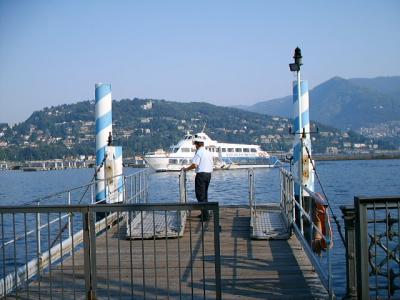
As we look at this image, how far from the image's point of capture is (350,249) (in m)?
5.00

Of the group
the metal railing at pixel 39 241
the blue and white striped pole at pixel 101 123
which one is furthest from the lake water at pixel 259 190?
the blue and white striped pole at pixel 101 123

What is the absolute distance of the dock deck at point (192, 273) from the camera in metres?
5.86

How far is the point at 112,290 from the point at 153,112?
19063 cm

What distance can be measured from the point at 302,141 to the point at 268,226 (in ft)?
8.75

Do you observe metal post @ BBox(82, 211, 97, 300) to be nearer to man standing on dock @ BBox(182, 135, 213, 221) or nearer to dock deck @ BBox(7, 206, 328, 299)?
dock deck @ BBox(7, 206, 328, 299)

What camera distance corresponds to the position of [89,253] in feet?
17.3

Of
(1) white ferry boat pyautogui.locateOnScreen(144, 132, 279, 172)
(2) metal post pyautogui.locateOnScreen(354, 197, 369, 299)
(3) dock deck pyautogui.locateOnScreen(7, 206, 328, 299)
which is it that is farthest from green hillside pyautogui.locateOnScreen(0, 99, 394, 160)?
(2) metal post pyautogui.locateOnScreen(354, 197, 369, 299)

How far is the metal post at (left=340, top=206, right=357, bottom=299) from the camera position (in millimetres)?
4922

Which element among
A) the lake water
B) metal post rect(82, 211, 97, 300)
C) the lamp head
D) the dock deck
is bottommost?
the lake water

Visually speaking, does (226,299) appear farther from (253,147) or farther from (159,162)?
(253,147)

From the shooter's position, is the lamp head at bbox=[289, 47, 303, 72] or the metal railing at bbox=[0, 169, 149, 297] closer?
the metal railing at bbox=[0, 169, 149, 297]

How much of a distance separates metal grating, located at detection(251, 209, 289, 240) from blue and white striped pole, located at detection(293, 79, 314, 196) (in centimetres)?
120

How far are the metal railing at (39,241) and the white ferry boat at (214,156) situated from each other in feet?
194

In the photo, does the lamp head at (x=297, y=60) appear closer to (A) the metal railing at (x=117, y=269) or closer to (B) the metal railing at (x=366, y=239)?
(A) the metal railing at (x=117, y=269)
